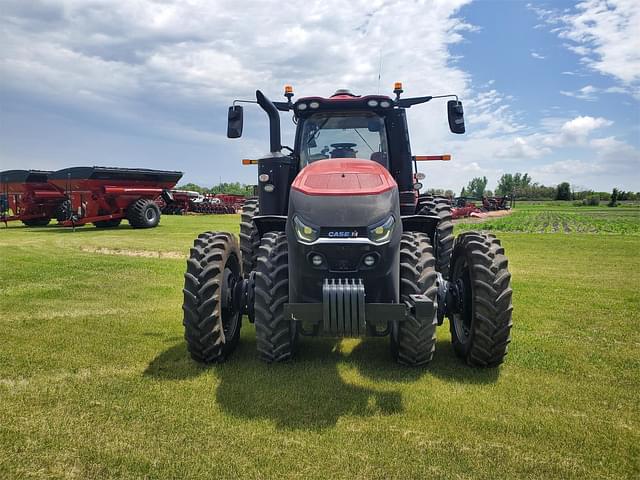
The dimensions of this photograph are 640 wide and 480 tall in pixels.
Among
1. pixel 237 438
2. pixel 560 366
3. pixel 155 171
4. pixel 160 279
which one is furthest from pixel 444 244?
pixel 155 171

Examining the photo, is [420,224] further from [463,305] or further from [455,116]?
[455,116]

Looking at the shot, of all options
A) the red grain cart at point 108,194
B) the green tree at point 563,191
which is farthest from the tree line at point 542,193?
the red grain cart at point 108,194

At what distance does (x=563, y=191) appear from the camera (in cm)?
9306

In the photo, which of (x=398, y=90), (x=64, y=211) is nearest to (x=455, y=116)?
(x=398, y=90)

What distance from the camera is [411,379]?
3990mm

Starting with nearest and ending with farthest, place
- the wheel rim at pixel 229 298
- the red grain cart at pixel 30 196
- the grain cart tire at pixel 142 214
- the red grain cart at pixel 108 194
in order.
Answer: the wheel rim at pixel 229 298 → the red grain cart at pixel 108 194 → the grain cart tire at pixel 142 214 → the red grain cart at pixel 30 196

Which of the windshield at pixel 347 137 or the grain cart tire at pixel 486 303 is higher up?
the windshield at pixel 347 137

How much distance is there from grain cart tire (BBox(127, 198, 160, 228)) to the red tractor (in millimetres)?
15103

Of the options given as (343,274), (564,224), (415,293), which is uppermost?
(343,274)

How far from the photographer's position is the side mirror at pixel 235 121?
5445mm

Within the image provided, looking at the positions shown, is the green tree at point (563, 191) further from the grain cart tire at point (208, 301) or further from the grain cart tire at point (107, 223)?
the grain cart tire at point (208, 301)

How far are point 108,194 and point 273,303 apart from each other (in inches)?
660

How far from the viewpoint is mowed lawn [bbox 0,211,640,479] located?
9.20 ft

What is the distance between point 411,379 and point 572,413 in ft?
3.93
